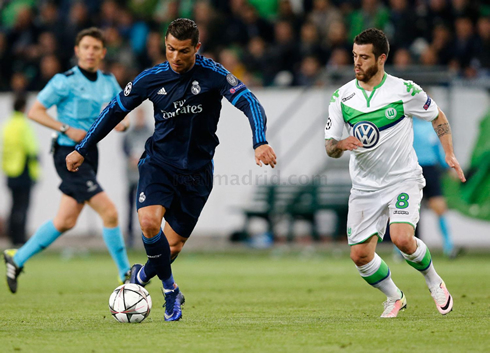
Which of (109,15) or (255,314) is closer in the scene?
(255,314)

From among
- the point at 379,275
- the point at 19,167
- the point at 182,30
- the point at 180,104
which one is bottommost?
the point at 19,167

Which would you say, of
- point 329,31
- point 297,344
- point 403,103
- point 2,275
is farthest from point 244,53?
point 297,344

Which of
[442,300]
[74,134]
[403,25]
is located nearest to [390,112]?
[442,300]

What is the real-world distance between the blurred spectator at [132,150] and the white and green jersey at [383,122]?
10.2m

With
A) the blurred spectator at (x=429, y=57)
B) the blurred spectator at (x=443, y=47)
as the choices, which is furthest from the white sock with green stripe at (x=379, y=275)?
the blurred spectator at (x=443, y=47)

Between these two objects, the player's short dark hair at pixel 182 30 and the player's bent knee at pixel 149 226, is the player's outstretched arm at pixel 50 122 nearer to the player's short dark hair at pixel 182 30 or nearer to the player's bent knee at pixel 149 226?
the player's bent knee at pixel 149 226

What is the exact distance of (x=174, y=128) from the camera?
702 cm

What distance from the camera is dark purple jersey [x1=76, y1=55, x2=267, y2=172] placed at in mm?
6871

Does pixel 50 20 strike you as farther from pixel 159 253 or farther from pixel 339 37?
pixel 159 253

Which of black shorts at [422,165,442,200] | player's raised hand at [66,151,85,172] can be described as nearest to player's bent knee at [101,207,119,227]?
player's raised hand at [66,151,85,172]

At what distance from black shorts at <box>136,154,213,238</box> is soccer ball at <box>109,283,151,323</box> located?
75cm

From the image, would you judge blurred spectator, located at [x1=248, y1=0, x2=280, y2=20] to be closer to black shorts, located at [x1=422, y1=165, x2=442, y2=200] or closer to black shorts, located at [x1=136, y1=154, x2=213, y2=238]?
black shorts, located at [x1=422, y1=165, x2=442, y2=200]

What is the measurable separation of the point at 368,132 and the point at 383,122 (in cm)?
16

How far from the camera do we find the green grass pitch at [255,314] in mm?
5477
